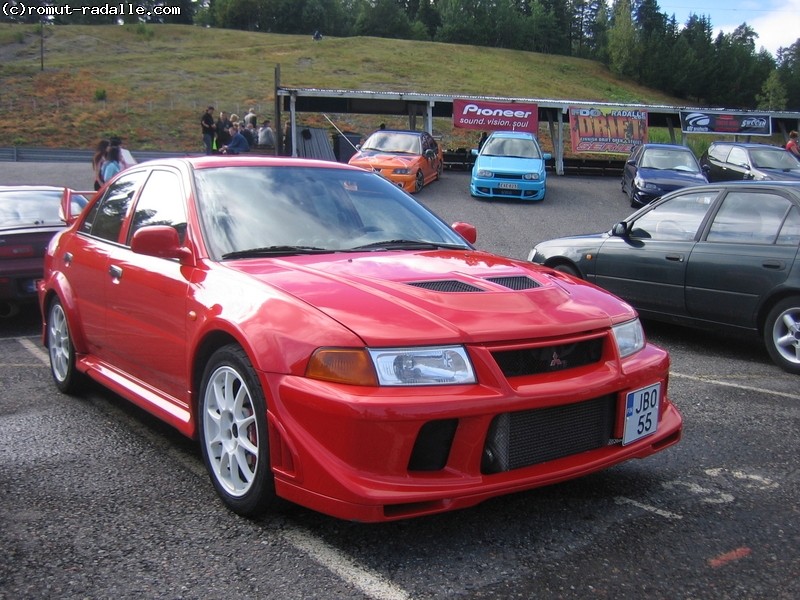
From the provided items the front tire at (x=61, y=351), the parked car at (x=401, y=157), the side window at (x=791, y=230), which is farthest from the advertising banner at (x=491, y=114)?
the front tire at (x=61, y=351)

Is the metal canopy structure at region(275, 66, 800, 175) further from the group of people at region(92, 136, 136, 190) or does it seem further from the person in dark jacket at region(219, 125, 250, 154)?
the group of people at region(92, 136, 136, 190)

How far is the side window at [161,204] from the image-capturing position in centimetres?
414

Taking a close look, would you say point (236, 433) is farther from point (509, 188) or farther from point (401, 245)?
point (509, 188)

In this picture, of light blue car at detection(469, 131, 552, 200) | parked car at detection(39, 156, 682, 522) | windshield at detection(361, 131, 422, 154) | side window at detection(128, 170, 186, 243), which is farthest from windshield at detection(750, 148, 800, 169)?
side window at detection(128, 170, 186, 243)

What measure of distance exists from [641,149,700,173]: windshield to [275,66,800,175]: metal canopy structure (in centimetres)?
704

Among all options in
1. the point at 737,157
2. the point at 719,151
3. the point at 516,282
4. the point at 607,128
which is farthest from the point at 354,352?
the point at 607,128

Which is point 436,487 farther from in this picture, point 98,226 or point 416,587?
point 98,226

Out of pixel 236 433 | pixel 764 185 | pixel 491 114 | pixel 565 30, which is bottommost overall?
pixel 236 433

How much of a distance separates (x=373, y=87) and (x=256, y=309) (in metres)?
59.4

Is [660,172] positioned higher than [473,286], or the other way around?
[660,172]

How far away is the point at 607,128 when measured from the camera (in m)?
24.7

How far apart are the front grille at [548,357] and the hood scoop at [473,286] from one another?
0.38 metres

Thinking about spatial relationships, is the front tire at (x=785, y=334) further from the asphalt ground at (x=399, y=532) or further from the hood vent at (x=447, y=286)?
the hood vent at (x=447, y=286)

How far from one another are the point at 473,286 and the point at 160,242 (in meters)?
1.48
